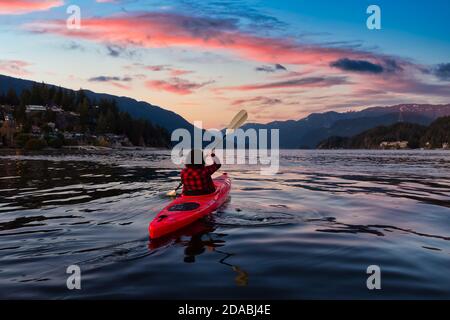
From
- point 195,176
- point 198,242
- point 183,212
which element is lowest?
point 198,242

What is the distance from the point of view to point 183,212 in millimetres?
13508

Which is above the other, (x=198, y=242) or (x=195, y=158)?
(x=195, y=158)

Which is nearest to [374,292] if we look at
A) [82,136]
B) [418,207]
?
[418,207]

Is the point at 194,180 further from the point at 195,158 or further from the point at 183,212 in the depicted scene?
the point at 183,212

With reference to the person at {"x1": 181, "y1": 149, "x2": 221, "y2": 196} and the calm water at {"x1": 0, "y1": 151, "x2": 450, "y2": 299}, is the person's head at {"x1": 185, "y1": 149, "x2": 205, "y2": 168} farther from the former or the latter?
the calm water at {"x1": 0, "y1": 151, "x2": 450, "y2": 299}

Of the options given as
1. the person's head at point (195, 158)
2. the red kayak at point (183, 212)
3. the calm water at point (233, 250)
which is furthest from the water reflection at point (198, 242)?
the person's head at point (195, 158)

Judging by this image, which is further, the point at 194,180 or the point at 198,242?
the point at 194,180

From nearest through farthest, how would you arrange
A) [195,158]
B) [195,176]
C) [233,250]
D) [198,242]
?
[233,250]
[198,242]
[195,158]
[195,176]

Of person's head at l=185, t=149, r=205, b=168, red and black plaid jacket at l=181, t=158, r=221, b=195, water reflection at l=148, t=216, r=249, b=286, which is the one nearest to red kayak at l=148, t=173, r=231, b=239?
water reflection at l=148, t=216, r=249, b=286

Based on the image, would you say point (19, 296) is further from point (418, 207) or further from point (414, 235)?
point (418, 207)

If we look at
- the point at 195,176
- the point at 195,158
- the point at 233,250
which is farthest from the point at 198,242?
the point at 195,176

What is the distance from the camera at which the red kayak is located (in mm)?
11953

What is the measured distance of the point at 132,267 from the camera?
29.3 feet

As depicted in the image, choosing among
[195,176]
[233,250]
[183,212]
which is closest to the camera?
[233,250]
